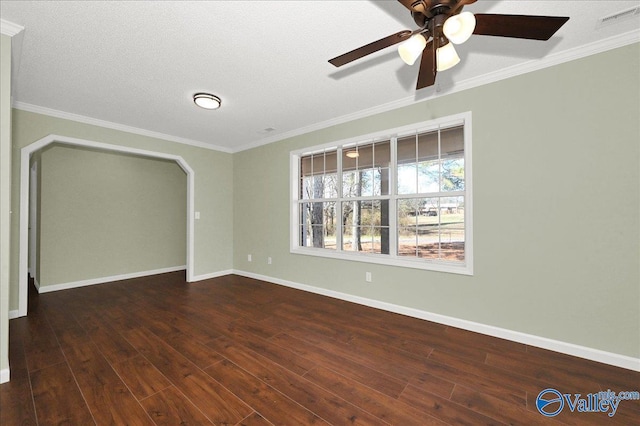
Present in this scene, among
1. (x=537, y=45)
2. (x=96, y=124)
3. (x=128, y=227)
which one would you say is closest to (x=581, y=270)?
(x=537, y=45)

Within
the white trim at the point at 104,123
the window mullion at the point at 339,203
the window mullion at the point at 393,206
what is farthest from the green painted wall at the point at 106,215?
the window mullion at the point at 393,206

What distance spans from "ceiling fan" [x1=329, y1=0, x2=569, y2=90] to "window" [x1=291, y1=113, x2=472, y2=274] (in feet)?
4.84

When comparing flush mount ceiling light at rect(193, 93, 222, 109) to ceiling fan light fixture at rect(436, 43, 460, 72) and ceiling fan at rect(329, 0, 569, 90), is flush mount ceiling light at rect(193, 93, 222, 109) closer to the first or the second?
ceiling fan at rect(329, 0, 569, 90)

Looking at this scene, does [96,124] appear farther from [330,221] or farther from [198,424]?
[198,424]

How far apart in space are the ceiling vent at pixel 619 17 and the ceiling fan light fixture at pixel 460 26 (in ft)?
5.01

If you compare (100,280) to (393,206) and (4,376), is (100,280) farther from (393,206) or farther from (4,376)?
(393,206)

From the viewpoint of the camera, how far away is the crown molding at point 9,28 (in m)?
1.90

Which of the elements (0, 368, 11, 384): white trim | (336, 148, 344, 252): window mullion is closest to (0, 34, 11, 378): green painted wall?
(0, 368, 11, 384): white trim

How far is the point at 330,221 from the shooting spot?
14.0 feet

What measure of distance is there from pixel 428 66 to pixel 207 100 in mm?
2498

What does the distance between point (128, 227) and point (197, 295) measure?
2322 millimetres

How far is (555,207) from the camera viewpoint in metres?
2.38

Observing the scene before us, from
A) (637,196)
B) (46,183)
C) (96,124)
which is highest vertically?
(96,124)

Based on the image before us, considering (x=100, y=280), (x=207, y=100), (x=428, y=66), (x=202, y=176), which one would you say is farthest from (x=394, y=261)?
(x=100, y=280)
